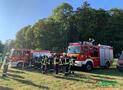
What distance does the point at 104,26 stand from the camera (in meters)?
62.3

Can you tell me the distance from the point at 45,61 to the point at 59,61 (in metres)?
1.46

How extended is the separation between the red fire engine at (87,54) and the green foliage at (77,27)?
28984 mm

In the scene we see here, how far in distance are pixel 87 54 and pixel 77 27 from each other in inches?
1345

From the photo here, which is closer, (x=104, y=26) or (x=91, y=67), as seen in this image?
(x=91, y=67)

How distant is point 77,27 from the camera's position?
60531 millimetres

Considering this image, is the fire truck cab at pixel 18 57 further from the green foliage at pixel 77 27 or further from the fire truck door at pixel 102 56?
the green foliage at pixel 77 27

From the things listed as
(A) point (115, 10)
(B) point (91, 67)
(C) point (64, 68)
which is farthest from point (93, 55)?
(A) point (115, 10)

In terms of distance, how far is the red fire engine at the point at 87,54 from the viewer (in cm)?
2619

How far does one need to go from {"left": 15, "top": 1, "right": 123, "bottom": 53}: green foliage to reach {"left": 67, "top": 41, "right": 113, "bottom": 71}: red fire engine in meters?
29.0

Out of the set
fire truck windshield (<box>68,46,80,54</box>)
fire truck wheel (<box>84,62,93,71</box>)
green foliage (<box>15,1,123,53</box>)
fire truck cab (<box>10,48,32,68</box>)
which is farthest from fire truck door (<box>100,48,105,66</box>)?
green foliage (<box>15,1,123,53</box>)

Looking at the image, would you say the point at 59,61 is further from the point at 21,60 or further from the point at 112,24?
the point at 112,24

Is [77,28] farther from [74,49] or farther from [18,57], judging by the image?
[74,49]

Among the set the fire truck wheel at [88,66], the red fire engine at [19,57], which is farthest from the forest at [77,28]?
the fire truck wheel at [88,66]

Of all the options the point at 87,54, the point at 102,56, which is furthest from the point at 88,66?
the point at 102,56
